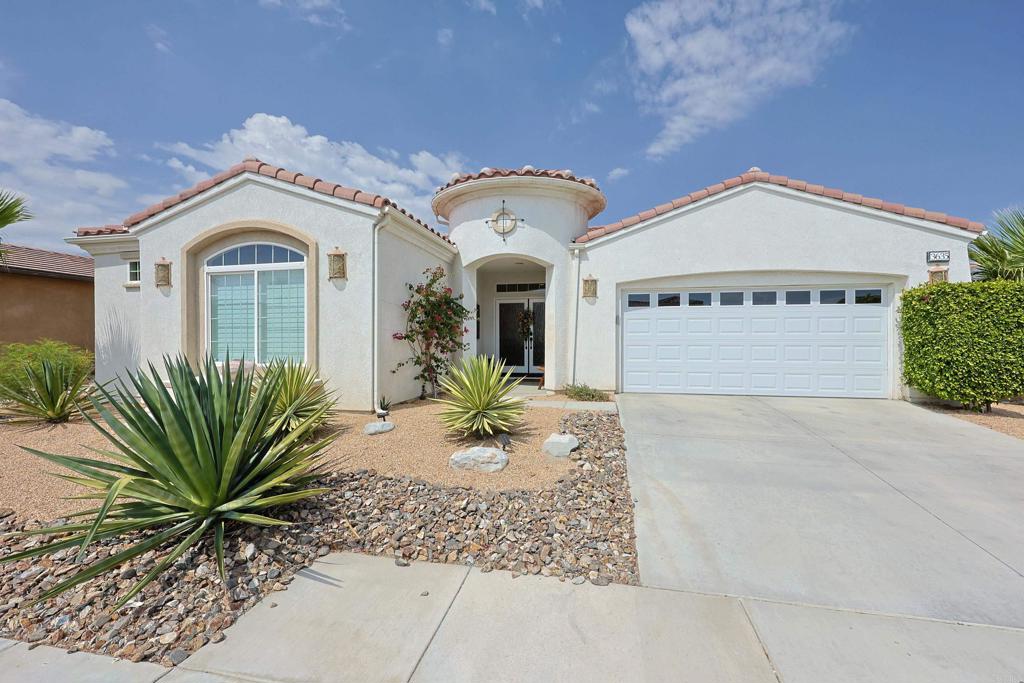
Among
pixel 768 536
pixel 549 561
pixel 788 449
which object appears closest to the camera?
pixel 549 561

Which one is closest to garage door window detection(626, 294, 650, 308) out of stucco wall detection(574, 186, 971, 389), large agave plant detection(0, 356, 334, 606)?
stucco wall detection(574, 186, 971, 389)

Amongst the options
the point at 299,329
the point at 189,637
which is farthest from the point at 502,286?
the point at 189,637

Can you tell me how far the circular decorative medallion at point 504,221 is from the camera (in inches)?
401

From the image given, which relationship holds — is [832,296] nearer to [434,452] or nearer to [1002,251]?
[1002,251]

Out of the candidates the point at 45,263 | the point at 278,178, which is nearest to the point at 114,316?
the point at 278,178

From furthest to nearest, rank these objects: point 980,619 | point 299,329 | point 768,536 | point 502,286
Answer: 1. point 502,286
2. point 299,329
3. point 768,536
4. point 980,619

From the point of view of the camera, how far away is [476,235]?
1051 cm

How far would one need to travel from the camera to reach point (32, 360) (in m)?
8.73

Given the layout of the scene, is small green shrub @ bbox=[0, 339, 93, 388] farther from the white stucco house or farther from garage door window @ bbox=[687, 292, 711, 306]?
garage door window @ bbox=[687, 292, 711, 306]

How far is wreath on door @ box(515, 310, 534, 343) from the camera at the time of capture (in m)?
13.1

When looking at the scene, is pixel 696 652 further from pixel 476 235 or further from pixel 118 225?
pixel 118 225

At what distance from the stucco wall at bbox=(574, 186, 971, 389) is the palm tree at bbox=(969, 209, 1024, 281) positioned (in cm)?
86

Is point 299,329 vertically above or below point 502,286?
below

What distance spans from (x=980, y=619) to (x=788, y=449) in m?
3.37
